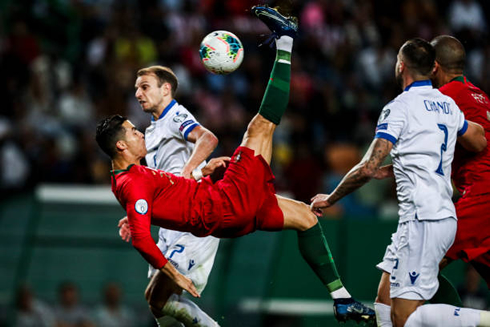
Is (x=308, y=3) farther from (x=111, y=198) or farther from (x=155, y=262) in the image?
(x=155, y=262)

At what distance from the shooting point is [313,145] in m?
13.6

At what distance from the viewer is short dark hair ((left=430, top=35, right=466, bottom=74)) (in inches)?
253

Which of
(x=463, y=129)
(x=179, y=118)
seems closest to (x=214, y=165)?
(x=179, y=118)

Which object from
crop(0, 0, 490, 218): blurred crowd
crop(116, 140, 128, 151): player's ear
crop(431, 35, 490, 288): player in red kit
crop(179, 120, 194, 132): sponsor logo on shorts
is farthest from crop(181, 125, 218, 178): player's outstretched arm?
crop(0, 0, 490, 218): blurred crowd

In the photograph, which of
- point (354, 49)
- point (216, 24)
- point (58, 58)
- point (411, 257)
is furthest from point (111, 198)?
point (411, 257)

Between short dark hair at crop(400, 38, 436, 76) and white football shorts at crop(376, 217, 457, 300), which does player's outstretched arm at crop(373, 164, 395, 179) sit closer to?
white football shorts at crop(376, 217, 457, 300)

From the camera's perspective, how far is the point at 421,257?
18.8 ft

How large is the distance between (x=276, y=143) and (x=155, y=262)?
793 cm

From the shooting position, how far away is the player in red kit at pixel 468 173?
6160 mm

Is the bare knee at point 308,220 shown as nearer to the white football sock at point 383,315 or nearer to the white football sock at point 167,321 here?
the white football sock at point 383,315

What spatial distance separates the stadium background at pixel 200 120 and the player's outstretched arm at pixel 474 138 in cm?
516

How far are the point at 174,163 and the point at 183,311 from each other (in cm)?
132

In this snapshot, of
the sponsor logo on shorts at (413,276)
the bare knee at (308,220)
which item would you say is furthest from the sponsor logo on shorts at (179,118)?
the sponsor logo on shorts at (413,276)

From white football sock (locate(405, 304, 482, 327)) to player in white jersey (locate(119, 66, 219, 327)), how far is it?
6.42 feet
